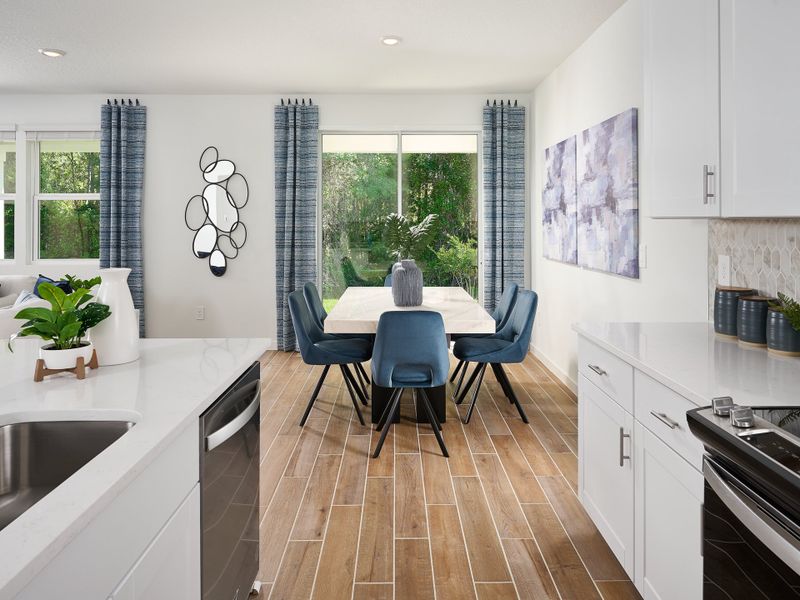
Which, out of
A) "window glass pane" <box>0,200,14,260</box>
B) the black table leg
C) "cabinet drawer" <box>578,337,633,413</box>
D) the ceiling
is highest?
the ceiling

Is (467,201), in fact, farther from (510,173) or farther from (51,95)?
(51,95)

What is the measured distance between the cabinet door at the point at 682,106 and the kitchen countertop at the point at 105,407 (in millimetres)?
1566

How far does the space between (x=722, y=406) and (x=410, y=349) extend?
207 centimetres

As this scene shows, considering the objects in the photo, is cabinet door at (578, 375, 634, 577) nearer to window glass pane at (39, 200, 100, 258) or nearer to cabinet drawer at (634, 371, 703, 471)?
cabinet drawer at (634, 371, 703, 471)

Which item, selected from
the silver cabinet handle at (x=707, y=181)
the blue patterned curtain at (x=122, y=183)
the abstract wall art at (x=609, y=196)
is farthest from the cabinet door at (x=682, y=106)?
the blue patterned curtain at (x=122, y=183)

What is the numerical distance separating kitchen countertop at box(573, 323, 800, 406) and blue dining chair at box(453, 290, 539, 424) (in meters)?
1.29

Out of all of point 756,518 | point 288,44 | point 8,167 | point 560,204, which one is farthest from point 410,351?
point 8,167

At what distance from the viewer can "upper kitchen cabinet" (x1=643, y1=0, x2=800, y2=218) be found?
1624mm

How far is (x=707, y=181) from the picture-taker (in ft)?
6.52

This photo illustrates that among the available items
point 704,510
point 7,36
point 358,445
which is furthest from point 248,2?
point 704,510

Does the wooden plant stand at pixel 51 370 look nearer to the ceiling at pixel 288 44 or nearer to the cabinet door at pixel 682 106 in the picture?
the cabinet door at pixel 682 106

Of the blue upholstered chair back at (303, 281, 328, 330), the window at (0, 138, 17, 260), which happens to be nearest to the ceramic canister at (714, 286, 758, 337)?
the blue upholstered chair back at (303, 281, 328, 330)

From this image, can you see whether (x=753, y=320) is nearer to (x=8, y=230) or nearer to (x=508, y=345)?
(x=508, y=345)

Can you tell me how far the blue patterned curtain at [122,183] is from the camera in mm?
6215
